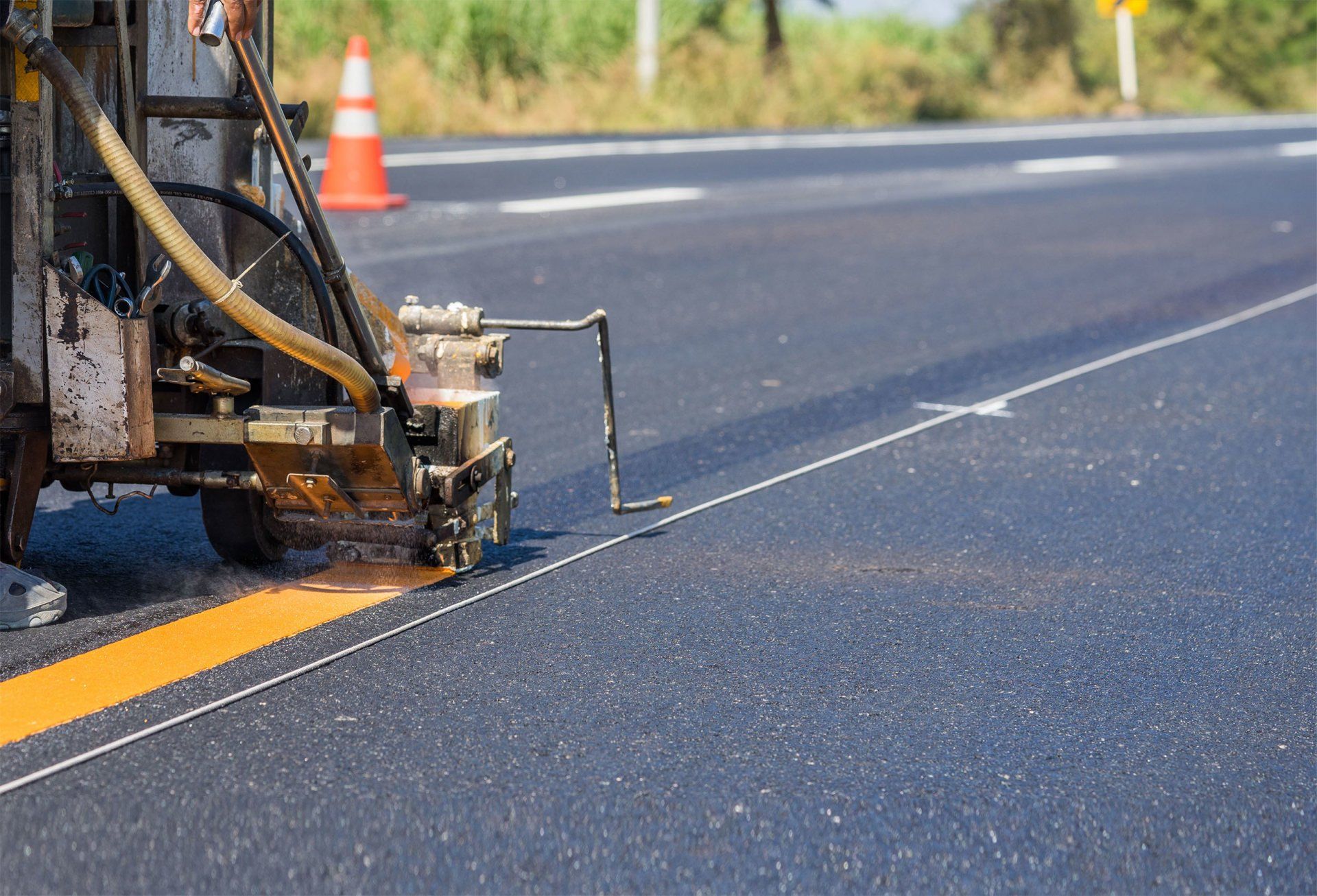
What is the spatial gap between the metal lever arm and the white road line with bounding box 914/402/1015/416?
1944 mm

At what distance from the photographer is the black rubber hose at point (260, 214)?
3129 mm

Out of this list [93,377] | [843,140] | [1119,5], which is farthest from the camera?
[1119,5]

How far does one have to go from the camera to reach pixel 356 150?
10867 mm

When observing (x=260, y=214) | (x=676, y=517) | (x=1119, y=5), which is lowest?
(x=676, y=517)

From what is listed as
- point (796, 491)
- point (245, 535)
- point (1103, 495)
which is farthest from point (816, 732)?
point (1103, 495)

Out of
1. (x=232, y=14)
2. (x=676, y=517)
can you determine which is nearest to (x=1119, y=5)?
(x=676, y=517)

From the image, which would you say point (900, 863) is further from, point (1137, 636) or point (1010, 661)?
point (1137, 636)

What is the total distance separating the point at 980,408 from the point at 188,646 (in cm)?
361

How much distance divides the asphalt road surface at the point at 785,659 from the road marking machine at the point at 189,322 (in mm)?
253

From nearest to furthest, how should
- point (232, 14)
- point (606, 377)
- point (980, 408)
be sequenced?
point (232, 14), point (606, 377), point (980, 408)

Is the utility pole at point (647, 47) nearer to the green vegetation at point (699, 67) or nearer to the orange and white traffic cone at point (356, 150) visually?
the green vegetation at point (699, 67)

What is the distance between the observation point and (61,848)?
2.34m

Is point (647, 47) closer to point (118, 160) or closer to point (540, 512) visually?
point (540, 512)

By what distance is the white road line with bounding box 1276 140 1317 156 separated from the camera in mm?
19406
